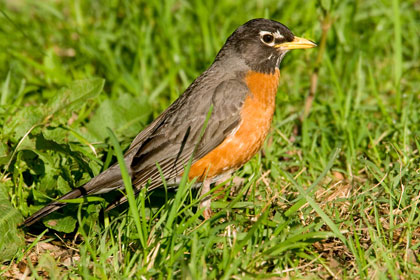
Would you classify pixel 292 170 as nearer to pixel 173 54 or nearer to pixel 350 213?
pixel 350 213

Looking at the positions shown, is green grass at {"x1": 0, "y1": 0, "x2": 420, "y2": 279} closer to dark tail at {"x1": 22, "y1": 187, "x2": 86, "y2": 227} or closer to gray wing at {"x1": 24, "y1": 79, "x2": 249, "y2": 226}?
dark tail at {"x1": 22, "y1": 187, "x2": 86, "y2": 227}

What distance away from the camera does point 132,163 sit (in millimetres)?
4824

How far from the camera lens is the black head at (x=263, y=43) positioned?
5184 millimetres

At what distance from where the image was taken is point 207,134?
15.8 ft

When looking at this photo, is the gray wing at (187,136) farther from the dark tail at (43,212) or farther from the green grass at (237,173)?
the dark tail at (43,212)

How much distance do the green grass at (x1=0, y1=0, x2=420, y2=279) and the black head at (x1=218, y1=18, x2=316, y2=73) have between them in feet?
1.17

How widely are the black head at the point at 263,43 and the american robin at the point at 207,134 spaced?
A: 0.03 metres

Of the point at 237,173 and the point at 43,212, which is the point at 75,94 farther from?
the point at 237,173

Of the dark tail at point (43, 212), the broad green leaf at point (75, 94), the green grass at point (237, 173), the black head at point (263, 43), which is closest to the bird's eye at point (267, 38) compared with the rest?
the black head at point (263, 43)

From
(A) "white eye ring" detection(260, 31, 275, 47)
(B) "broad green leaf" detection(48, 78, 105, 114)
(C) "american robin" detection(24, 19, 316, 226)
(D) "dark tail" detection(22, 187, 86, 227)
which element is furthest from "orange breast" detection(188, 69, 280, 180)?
(B) "broad green leaf" detection(48, 78, 105, 114)

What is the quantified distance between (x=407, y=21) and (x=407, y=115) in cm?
227

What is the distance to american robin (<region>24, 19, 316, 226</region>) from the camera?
185 inches

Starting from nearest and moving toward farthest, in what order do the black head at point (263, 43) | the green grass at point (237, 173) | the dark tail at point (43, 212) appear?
the green grass at point (237, 173)
the dark tail at point (43, 212)
the black head at point (263, 43)

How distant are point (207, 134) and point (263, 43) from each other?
1.02 m
